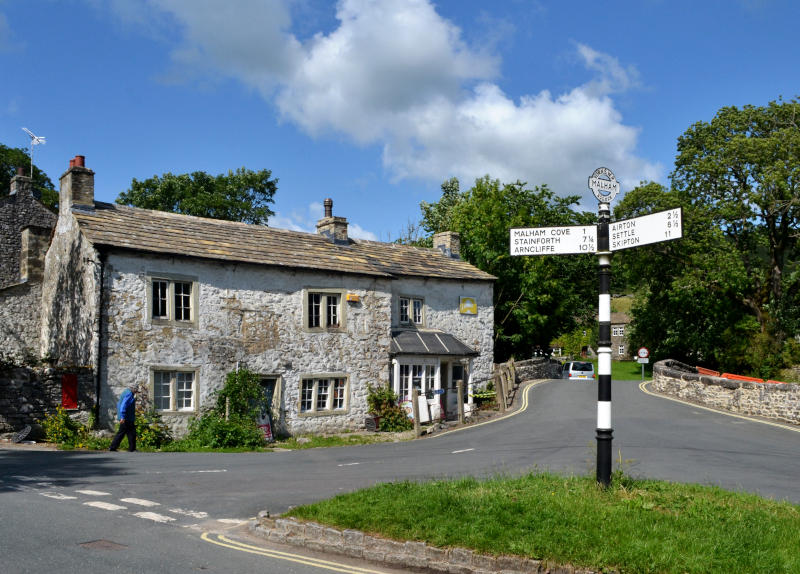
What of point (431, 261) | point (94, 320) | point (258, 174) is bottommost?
point (94, 320)

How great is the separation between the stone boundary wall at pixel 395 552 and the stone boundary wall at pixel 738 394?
71.4 ft

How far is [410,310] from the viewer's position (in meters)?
29.8

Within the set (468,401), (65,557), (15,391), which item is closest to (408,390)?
(468,401)

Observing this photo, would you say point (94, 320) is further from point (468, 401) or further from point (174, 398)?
point (468, 401)

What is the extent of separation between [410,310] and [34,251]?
14410 mm

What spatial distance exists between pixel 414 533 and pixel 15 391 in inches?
615

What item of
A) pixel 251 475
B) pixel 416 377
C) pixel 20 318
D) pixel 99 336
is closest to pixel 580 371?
pixel 416 377

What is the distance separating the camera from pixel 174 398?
21938mm

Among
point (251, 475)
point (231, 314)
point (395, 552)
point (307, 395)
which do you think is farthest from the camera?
point (307, 395)

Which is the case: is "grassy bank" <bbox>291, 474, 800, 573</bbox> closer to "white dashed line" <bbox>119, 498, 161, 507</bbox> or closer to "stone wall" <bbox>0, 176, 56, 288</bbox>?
"white dashed line" <bbox>119, 498, 161, 507</bbox>

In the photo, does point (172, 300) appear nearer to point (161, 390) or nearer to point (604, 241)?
point (161, 390)

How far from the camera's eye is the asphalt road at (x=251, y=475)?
776cm

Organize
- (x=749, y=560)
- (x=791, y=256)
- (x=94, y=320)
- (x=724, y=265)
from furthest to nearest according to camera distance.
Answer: (x=791, y=256), (x=724, y=265), (x=94, y=320), (x=749, y=560)

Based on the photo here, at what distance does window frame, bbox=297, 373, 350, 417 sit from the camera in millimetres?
24922
